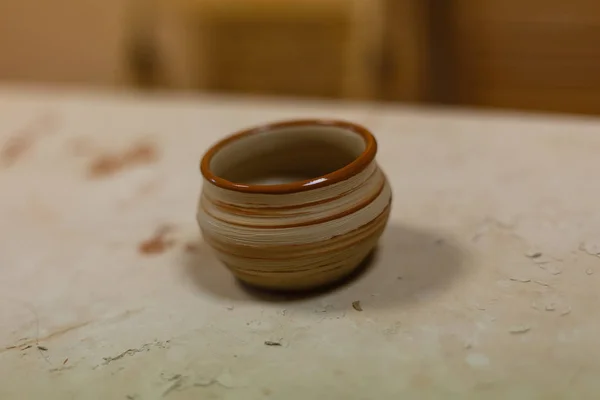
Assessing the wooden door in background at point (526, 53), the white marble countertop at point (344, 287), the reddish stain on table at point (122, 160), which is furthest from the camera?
the wooden door in background at point (526, 53)

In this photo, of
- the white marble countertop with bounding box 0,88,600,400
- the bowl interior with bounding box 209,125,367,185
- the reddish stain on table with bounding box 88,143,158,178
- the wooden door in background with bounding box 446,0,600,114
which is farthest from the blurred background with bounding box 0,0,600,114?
the bowl interior with bounding box 209,125,367,185

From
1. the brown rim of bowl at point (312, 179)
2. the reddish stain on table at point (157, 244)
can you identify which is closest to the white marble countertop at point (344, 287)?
the reddish stain on table at point (157, 244)

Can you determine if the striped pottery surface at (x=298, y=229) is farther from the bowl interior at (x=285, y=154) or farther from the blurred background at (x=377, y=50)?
the blurred background at (x=377, y=50)

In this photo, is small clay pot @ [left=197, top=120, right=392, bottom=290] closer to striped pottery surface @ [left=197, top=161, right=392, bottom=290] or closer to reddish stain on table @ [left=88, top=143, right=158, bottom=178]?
striped pottery surface @ [left=197, top=161, right=392, bottom=290]

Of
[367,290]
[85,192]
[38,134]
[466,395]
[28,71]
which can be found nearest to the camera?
[466,395]

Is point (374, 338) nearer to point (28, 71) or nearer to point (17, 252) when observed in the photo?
point (17, 252)

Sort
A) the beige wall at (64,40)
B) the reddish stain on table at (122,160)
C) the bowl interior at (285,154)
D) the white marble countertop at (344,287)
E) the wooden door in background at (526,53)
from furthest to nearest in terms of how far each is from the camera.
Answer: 1. the beige wall at (64,40)
2. the wooden door in background at (526,53)
3. the reddish stain on table at (122,160)
4. the bowl interior at (285,154)
5. the white marble countertop at (344,287)

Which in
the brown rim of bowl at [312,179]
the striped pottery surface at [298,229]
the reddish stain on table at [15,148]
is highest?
the brown rim of bowl at [312,179]

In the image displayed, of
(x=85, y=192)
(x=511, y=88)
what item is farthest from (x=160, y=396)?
(x=511, y=88)

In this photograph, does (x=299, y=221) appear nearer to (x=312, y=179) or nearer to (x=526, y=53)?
(x=312, y=179)
